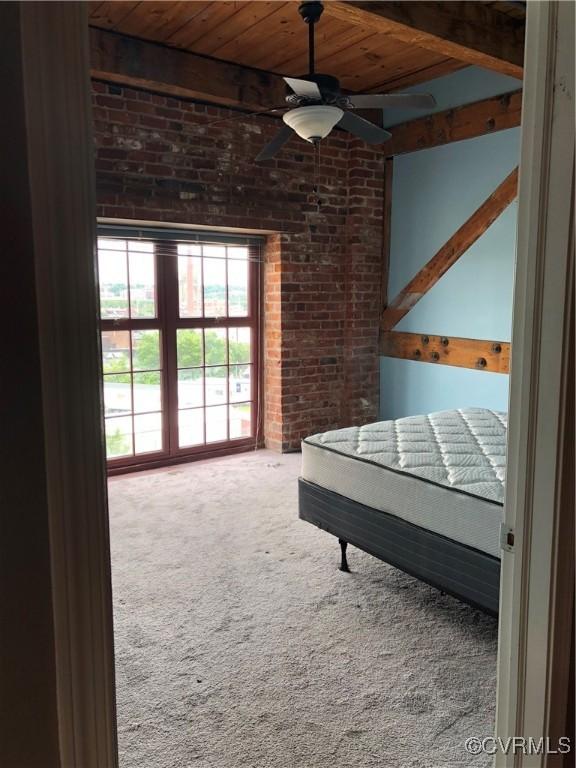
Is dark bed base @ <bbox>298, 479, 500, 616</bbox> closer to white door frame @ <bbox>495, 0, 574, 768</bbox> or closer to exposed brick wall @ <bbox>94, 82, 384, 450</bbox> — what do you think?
white door frame @ <bbox>495, 0, 574, 768</bbox>

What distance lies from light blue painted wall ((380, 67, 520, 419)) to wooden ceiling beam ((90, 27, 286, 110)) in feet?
4.61

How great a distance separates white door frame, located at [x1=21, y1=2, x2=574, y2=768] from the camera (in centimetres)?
79

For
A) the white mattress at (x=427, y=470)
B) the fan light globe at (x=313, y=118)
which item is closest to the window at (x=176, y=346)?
the fan light globe at (x=313, y=118)

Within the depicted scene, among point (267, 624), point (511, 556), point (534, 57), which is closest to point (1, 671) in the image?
point (511, 556)

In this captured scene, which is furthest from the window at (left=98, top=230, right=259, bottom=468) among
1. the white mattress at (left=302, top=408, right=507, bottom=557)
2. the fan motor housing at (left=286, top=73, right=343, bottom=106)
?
the white mattress at (left=302, top=408, right=507, bottom=557)

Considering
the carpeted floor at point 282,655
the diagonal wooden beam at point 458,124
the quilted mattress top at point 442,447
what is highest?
the diagonal wooden beam at point 458,124

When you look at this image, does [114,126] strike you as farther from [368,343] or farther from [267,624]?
[267,624]

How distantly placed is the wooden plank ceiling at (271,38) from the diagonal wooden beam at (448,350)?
7.02 ft

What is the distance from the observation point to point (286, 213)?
504 centimetres

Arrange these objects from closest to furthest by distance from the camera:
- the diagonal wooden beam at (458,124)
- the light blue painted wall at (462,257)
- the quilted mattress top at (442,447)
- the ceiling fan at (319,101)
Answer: the quilted mattress top at (442,447) → the ceiling fan at (319,101) → the diagonal wooden beam at (458,124) → the light blue painted wall at (462,257)

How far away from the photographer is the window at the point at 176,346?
4609 mm

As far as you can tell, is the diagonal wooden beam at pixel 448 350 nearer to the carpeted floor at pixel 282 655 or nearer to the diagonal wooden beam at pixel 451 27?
the diagonal wooden beam at pixel 451 27

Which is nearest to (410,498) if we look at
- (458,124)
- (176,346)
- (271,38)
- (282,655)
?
(282,655)

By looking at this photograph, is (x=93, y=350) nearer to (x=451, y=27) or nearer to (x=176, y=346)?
(x=451, y=27)
